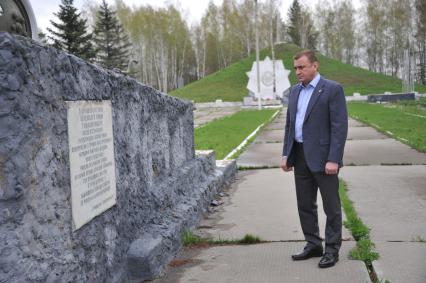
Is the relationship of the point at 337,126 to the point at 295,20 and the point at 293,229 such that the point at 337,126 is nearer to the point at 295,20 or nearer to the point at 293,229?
the point at 293,229

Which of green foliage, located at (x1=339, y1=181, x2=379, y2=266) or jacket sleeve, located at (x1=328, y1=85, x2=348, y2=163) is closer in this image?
jacket sleeve, located at (x1=328, y1=85, x2=348, y2=163)

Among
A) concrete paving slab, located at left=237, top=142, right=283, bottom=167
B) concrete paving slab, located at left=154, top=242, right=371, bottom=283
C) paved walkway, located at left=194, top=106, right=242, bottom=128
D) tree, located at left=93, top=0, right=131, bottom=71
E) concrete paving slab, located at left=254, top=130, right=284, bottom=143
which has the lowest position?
concrete paving slab, located at left=154, top=242, right=371, bottom=283

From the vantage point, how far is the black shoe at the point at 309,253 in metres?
4.54

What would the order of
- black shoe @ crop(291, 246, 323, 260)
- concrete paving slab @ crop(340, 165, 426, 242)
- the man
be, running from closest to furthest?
the man, black shoe @ crop(291, 246, 323, 260), concrete paving slab @ crop(340, 165, 426, 242)

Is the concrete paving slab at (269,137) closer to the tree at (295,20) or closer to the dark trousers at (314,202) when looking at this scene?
the dark trousers at (314,202)

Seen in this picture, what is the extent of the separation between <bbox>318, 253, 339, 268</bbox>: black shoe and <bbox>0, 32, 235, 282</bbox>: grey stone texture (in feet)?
4.38

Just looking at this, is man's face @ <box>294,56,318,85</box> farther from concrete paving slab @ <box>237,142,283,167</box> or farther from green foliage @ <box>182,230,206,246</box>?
concrete paving slab @ <box>237,142,283,167</box>

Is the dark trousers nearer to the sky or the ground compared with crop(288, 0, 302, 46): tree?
nearer to the ground

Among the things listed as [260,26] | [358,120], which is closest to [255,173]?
[358,120]

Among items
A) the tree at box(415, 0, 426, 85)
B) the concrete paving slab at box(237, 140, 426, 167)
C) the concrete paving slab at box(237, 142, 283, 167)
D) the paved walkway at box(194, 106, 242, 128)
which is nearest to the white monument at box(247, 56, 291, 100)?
the paved walkway at box(194, 106, 242, 128)

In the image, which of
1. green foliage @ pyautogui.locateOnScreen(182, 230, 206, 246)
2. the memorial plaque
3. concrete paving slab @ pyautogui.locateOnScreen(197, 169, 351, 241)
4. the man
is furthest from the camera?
concrete paving slab @ pyautogui.locateOnScreen(197, 169, 351, 241)

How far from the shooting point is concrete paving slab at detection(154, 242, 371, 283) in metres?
4.10

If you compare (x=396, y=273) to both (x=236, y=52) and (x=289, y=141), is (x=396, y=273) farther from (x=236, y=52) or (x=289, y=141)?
(x=236, y=52)

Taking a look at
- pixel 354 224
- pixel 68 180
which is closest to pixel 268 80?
pixel 354 224
